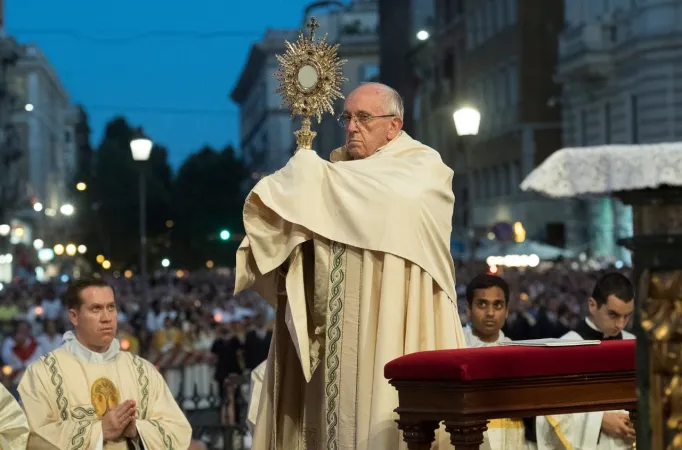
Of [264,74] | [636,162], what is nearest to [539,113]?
[636,162]

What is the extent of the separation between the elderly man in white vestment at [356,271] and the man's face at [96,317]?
3.22 feet

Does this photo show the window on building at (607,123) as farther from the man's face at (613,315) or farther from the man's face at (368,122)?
the man's face at (368,122)

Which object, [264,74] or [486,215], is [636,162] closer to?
[486,215]

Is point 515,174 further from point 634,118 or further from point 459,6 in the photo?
point 634,118

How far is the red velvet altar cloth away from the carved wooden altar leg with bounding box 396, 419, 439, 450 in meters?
0.18

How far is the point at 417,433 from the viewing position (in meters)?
5.76

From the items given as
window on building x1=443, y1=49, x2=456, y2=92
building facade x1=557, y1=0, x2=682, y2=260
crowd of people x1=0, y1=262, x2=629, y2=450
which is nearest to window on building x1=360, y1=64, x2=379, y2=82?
window on building x1=443, y1=49, x2=456, y2=92

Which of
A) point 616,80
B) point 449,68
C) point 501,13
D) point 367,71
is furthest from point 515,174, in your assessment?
point 367,71

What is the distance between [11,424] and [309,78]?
2.05 metres

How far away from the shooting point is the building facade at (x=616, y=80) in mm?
35188

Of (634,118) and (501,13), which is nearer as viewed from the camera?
(634,118)

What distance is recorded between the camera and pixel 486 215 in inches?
2055

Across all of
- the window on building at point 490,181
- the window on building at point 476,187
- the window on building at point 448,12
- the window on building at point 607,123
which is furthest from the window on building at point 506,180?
the window on building at point 607,123

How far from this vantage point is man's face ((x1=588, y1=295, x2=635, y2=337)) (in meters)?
9.12
